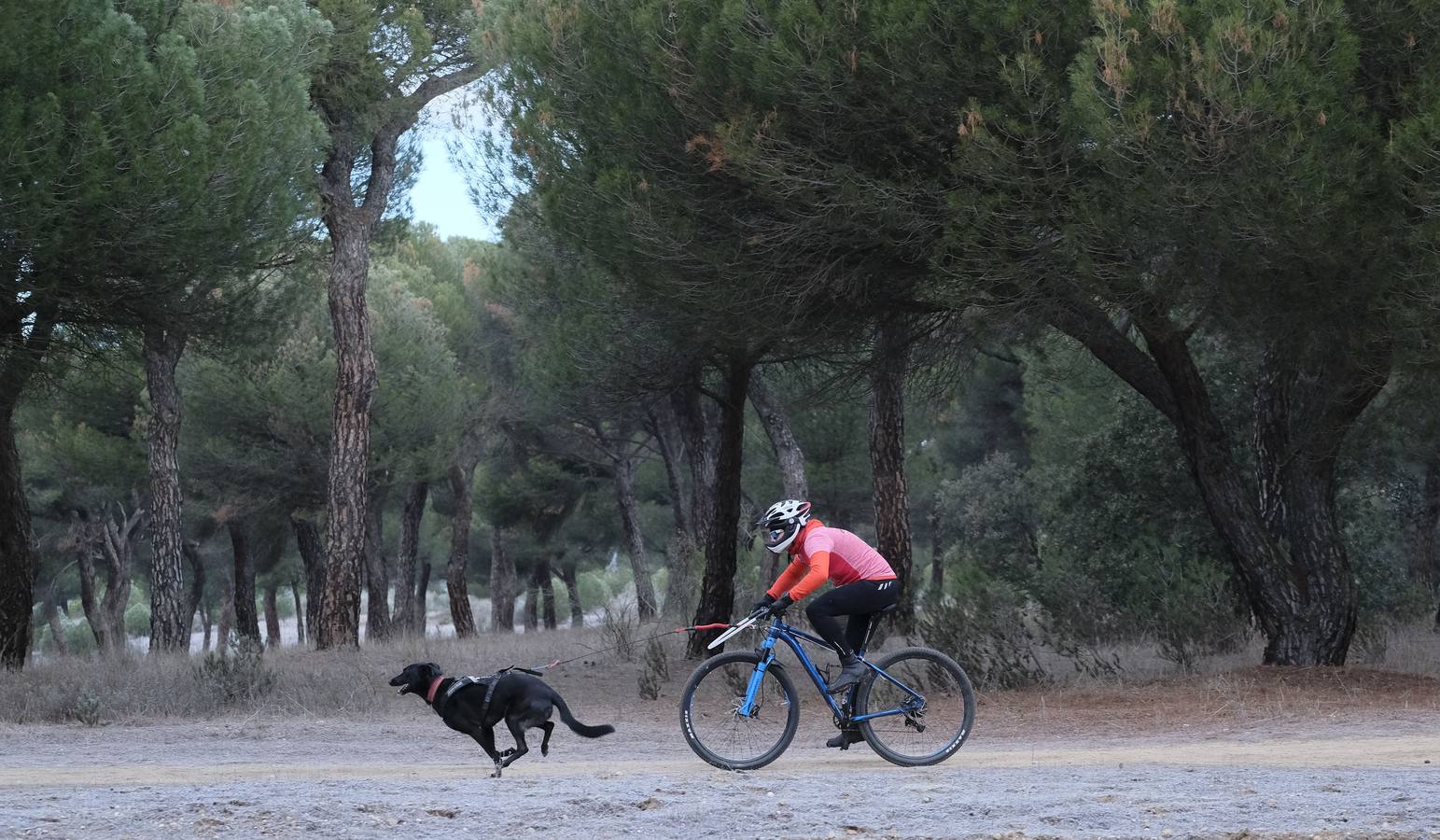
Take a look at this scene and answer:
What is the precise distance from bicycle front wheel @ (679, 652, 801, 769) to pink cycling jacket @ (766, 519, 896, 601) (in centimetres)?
57

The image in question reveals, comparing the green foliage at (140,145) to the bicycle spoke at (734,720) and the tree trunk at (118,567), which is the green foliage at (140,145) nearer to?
the bicycle spoke at (734,720)

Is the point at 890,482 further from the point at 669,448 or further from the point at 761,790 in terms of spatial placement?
the point at 761,790

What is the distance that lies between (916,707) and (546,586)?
4119 centimetres

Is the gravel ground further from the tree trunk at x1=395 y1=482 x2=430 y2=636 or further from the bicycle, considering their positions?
the tree trunk at x1=395 y1=482 x2=430 y2=636

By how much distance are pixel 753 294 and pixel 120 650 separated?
36.3ft

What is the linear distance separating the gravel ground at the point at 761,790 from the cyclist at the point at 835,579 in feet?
2.47

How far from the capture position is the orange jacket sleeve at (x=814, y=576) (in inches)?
325

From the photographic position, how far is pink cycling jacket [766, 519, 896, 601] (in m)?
8.56

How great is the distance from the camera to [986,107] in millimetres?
11438

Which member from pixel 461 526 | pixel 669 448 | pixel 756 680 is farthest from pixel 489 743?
pixel 461 526

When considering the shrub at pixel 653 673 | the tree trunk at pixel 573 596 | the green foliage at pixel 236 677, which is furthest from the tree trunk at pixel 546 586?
the green foliage at pixel 236 677

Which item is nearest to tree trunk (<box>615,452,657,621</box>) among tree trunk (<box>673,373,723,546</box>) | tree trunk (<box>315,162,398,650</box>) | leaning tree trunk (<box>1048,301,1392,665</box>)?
tree trunk (<box>673,373,723,546</box>)

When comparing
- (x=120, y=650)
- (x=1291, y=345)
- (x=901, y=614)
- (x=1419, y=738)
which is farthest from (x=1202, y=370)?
(x=120, y=650)

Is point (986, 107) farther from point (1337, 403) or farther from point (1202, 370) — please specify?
point (1202, 370)
